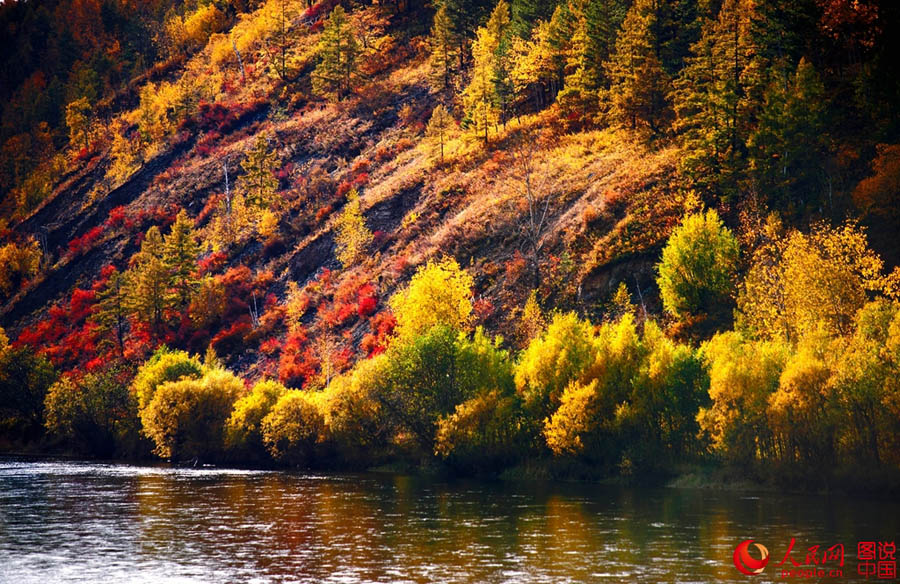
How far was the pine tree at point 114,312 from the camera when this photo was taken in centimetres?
13312

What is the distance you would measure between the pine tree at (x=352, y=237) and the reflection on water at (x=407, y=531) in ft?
192

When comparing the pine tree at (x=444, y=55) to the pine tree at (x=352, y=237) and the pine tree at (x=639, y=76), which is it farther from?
the pine tree at (x=639, y=76)

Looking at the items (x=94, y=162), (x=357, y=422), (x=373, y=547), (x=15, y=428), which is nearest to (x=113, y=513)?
(x=373, y=547)

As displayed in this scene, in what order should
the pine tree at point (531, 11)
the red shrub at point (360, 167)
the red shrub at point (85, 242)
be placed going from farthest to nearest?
the red shrub at point (85, 242), the red shrub at point (360, 167), the pine tree at point (531, 11)

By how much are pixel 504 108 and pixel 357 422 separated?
227ft

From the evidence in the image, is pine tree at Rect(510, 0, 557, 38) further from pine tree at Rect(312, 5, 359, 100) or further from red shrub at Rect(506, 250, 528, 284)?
red shrub at Rect(506, 250, 528, 284)

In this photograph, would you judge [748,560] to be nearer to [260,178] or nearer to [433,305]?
[433,305]

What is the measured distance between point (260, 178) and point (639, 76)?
63313 millimetres

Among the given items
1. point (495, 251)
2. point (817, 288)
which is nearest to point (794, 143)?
point (817, 288)

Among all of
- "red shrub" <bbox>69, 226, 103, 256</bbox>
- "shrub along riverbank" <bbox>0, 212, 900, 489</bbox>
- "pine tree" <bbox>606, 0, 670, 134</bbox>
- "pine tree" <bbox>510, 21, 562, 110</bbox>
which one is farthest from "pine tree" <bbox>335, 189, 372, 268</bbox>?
"red shrub" <bbox>69, 226, 103, 256</bbox>

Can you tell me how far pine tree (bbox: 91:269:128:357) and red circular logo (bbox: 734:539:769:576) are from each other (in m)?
107

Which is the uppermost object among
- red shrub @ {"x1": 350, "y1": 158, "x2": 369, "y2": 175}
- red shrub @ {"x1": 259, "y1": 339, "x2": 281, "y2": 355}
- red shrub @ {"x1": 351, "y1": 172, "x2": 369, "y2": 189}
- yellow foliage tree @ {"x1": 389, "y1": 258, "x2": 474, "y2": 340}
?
red shrub @ {"x1": 350, "y1": 158, "x2": 369, "y2": 175}

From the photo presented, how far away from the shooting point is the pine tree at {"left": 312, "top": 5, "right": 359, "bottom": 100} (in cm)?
16112

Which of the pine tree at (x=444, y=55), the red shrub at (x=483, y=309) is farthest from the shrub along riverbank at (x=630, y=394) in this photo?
the pine tree at (x=444, y=55)
